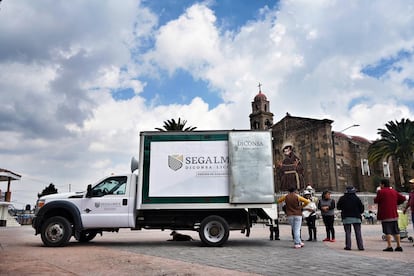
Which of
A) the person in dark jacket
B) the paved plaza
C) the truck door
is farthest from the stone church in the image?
the truck door

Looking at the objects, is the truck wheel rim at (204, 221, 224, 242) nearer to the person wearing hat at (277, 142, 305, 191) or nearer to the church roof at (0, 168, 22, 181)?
the church roof at (0, 168, 22, 181)

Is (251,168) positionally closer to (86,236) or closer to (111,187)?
(111,187)

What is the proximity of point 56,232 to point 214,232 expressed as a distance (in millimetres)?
4543

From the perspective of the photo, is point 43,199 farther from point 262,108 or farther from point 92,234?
point 262,108

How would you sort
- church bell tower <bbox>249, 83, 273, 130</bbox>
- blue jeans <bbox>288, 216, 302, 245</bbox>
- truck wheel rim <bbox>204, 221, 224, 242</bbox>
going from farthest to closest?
church bell tower <bbox>249, 83, 273, 130</bbox>
truck wheel rim <bbox>204, 221, 224, 242</bbox>
blue jeans <bbox>288, 216, 302, 245</bbox>

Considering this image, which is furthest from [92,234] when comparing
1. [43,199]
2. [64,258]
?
[64,258]

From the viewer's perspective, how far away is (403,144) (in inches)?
1465

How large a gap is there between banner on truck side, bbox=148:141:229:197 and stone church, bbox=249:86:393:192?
32.0m

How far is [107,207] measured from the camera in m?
10.3

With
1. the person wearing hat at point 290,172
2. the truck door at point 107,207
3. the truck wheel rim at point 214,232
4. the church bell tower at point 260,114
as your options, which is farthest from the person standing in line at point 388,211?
the church bell tower at point 260,114

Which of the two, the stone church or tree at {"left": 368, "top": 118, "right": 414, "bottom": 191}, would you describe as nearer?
tree at {"left": 368, "top": 118, "right": 414, "bottom": 191}

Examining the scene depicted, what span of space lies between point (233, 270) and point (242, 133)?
4.90 m

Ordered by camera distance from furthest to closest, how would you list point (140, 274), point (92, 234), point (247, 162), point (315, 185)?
point (315, 185) < point (92, 234) < point (247, 162) < point (140, 274)

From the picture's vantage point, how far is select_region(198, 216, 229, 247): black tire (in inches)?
390
